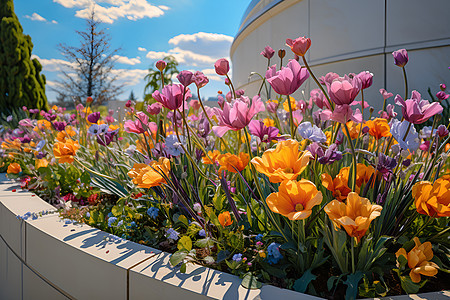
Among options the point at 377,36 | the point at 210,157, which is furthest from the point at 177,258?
the point at 377,36

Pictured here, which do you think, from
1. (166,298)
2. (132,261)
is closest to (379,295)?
(166,298)

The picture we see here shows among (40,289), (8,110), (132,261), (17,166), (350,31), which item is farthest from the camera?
(8,110)

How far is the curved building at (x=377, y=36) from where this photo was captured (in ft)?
12.7

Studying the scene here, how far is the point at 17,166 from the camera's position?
2.58 meters

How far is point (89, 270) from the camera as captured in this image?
1189 millimetres

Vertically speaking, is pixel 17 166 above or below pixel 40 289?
above

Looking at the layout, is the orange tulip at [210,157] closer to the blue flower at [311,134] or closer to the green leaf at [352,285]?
the blue flower at [311,134]

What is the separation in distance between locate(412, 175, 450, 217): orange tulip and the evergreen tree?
7.85 meters

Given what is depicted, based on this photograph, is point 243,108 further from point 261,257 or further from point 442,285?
point 442,285

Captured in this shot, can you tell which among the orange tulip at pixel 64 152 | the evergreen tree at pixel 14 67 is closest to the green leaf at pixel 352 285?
the orange tulip at pixel 64 152

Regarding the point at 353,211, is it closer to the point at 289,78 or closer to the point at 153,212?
the point at 289,78

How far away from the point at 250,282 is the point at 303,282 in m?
0.17

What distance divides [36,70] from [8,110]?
1.22 meters

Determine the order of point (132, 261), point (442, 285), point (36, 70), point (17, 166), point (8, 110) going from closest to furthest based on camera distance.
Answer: point (442, 285)
point (132, 261)
point (17, 166)
point (8, 110)
point (36, 70)
